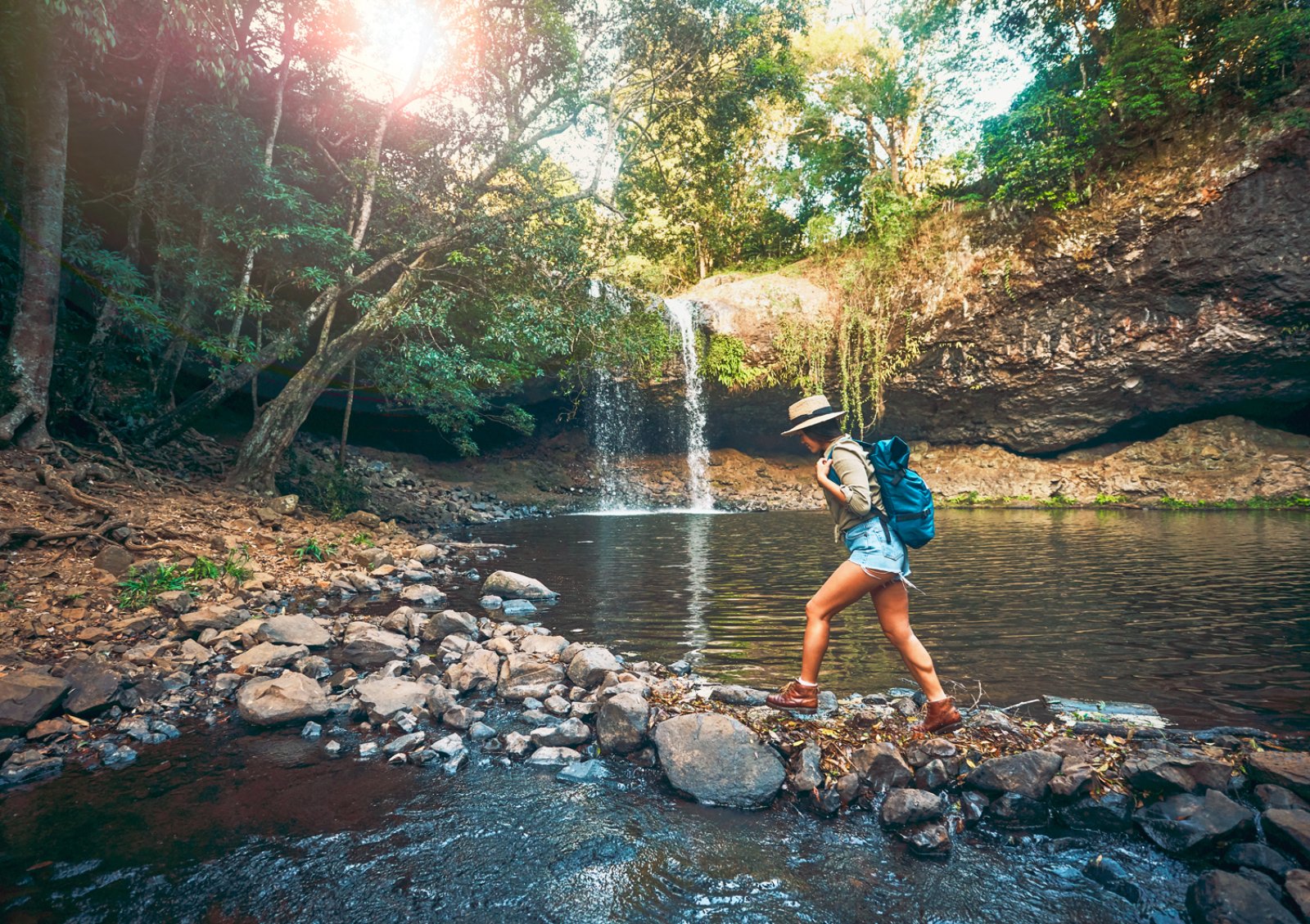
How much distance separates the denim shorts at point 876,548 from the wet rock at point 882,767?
3.09 ft

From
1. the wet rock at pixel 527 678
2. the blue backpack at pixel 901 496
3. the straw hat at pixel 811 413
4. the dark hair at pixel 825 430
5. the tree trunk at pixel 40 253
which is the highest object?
the tree trunk at pixel 40 253

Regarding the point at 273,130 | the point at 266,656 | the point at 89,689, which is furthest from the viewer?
the point at 273,130

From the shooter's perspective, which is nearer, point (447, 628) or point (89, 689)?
point (89, 689)

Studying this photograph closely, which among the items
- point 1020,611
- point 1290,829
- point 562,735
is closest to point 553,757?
point 562,735

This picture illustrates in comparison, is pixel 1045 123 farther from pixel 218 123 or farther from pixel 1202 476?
pixel 218 123

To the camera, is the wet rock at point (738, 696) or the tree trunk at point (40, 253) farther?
the tree trunk at point (40, 253)

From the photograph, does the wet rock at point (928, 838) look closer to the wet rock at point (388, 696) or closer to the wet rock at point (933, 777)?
the wet rock at point (933, 777)

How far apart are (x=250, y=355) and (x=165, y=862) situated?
1006cm

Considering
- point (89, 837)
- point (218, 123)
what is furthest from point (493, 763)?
point (218, 123)

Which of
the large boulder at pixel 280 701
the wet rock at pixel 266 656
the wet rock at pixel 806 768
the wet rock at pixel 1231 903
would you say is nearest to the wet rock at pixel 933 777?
the wet rock at pixel 806 768

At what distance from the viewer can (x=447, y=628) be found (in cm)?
577

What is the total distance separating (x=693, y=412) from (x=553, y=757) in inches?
860

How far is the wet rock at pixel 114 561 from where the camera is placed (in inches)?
247

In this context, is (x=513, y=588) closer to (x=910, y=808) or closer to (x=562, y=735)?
(x=562, y=735)
